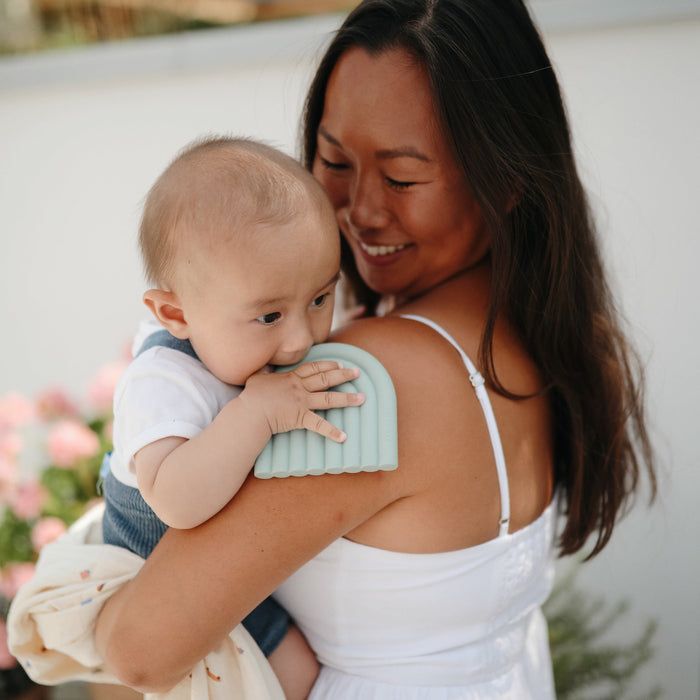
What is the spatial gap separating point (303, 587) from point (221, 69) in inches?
108

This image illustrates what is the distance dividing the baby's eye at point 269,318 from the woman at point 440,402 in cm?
14

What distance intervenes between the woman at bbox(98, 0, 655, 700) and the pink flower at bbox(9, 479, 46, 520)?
1.69 meters

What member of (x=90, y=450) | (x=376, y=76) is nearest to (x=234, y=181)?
(x=376, y=76)

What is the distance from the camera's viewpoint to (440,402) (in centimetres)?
117

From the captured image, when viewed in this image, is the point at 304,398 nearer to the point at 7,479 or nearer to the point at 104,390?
the point at 104,390

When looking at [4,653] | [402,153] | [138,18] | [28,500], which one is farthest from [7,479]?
[138,18]

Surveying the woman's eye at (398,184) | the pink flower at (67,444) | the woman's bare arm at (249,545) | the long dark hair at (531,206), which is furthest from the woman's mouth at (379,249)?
the pink flower at (67,444)

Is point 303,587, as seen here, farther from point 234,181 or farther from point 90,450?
point 90,450

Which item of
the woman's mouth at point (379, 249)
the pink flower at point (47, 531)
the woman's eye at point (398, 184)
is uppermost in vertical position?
the woman's eye at point (398, 184)

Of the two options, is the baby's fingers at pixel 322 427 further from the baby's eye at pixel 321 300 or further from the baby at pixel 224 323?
the baby's eye at pixel 321 300

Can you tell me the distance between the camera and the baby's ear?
1.20m

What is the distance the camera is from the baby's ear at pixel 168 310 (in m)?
1.20

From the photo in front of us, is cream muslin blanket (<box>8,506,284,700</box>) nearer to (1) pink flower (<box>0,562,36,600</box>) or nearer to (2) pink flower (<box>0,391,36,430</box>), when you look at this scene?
(1) pink flower (<box>0,562,36,600</box>)

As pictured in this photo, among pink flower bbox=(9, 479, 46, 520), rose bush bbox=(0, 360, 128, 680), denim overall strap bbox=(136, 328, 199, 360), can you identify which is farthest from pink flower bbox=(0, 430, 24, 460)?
denim overall strap bbox=(136, 328, 199, 360)
